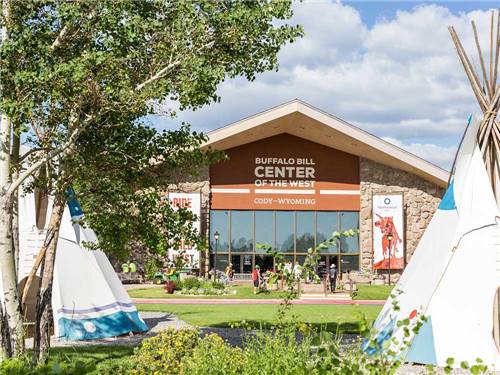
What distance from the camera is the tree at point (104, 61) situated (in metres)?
9.27

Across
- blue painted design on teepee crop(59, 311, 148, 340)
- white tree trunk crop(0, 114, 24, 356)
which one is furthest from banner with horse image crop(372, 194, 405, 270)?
white tree trunk crop(0, 114, 24, 356)

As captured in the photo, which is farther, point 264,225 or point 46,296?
point 264,225

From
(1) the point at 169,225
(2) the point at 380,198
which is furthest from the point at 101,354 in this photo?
(2) the point at 380,198

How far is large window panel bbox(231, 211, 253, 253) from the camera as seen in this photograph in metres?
40.0

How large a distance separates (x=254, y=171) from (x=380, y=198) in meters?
7.36

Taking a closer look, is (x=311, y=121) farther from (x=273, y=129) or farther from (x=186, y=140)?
(x=186, y=140)

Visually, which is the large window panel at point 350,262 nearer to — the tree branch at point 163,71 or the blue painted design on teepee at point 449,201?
the blue painted design on teepee at point 449,201

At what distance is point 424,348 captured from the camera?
1075 cm

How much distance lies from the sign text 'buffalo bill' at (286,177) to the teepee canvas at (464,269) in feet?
92.7

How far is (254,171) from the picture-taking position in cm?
4034

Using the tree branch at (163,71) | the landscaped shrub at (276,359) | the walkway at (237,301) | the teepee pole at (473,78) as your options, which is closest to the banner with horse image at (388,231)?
the walkway at (237,301)

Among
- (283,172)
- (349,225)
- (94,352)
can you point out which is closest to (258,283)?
(283,172)

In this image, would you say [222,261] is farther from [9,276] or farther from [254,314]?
[9,276]

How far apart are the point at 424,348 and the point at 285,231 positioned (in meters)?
29.9
